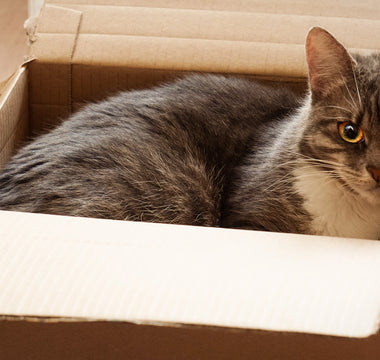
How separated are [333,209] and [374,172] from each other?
0.18 metres

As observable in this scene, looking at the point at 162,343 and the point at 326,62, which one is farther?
the point at 326,62

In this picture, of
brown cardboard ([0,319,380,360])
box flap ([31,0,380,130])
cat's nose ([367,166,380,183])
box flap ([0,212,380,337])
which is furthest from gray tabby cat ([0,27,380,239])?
brown cardboard ([0,319,380,360])

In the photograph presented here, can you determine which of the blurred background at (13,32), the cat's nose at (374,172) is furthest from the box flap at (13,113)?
the blurred background at (13,32)

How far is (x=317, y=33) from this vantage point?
1.12m

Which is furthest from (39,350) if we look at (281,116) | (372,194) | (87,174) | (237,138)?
(281,116)

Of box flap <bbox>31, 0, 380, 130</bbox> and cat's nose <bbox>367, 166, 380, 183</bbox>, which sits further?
box flap <bbox>31, 0, 380, 130</bbox>

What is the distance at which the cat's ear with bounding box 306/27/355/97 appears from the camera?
3.66 feet

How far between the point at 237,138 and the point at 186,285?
2.48 ft

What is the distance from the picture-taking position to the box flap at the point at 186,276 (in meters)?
0.65

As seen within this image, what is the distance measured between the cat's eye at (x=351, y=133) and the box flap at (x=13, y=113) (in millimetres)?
852

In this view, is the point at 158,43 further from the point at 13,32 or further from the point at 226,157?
the point at 13,32

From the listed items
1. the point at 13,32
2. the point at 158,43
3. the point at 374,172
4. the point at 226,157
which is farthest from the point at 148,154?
the point at 13,32

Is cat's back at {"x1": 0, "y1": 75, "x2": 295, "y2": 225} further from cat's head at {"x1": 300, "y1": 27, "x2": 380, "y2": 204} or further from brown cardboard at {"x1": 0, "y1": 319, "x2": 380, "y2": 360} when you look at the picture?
brown cardboard at {"x1": 0, "y1": 319, "x2": 380, "y2": 360}

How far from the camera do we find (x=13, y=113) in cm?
146
